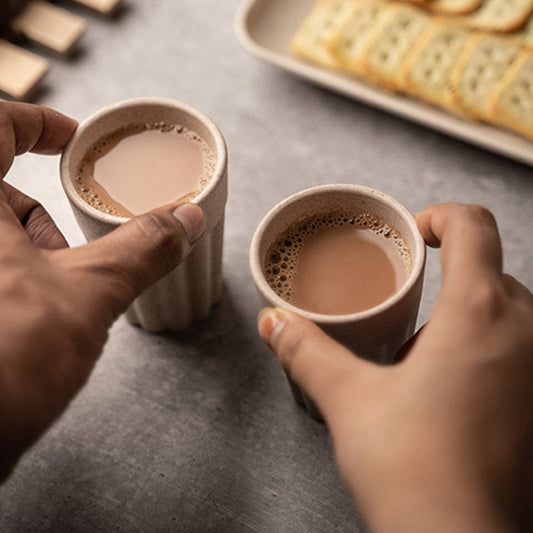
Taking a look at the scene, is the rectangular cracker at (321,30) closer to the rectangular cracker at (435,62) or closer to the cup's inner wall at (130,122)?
the rectangular cracker at (435,62)

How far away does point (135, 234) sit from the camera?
581mm

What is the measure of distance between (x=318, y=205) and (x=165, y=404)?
36cm

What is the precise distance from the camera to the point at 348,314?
2.10 ft

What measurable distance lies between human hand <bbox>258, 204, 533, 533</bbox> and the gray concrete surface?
12.0 inches

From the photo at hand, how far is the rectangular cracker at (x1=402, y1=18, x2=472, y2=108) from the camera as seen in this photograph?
103cm

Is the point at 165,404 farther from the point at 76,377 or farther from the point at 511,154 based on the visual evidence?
the point at 511,154

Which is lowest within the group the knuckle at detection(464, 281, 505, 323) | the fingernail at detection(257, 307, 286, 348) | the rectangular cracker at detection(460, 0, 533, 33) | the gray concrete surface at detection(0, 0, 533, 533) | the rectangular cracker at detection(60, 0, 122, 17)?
the gray concrete surface at detection(0, 0, 533, 533)

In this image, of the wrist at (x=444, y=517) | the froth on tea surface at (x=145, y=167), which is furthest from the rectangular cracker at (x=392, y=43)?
the wrist at (x=444, y=517)

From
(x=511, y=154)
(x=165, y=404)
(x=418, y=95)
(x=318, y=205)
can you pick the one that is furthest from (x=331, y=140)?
(x=165, y=404)

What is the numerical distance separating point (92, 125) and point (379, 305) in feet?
1.33

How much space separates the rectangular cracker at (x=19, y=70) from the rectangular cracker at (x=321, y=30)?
1.52 feet

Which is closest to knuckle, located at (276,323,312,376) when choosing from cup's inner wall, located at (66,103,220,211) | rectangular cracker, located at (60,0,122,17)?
cup's inner wall, located at (66,103,220,211)

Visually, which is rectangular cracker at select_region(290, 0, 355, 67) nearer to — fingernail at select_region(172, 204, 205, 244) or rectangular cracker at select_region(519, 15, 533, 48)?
rectangular cracker at select_region(519, 15, 533, 48)

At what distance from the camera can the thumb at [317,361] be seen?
50cm
